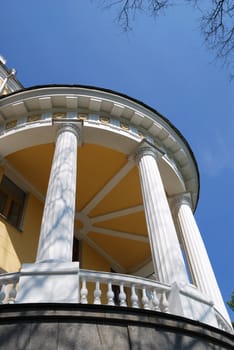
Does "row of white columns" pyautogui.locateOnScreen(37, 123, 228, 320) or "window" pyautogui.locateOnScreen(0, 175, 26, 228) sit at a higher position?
"window" pyautogui.locateOnScreen(0, 175, 26, 228)

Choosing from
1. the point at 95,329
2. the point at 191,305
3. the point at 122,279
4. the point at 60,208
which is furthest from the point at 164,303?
the point at 60,208

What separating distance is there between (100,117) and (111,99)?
759 millimetres

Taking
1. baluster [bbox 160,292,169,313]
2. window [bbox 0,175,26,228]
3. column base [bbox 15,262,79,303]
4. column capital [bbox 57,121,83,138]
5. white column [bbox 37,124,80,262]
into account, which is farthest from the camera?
window [bbox 0,175,26,228]

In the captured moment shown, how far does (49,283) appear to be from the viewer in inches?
222

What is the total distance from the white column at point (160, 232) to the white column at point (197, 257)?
6.99 ft

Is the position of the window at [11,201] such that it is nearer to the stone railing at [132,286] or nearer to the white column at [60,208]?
the white column at [60,208]

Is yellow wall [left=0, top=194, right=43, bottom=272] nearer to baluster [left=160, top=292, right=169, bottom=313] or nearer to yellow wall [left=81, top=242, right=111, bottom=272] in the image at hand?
yellow wall [left=81, top=242, right=111, bottom=272]

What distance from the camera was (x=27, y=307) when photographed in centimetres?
493

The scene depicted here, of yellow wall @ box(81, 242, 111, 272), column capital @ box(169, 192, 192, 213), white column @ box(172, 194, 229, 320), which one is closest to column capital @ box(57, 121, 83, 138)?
column capital @ box(169, 192, 192, 213)

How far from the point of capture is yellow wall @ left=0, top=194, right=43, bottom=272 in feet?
34.4

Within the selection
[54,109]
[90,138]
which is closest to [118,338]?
[90,138]

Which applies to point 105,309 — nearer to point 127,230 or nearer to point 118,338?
point 118,338

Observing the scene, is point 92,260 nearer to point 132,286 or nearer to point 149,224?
point 149,224

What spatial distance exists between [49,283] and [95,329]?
1284mm
